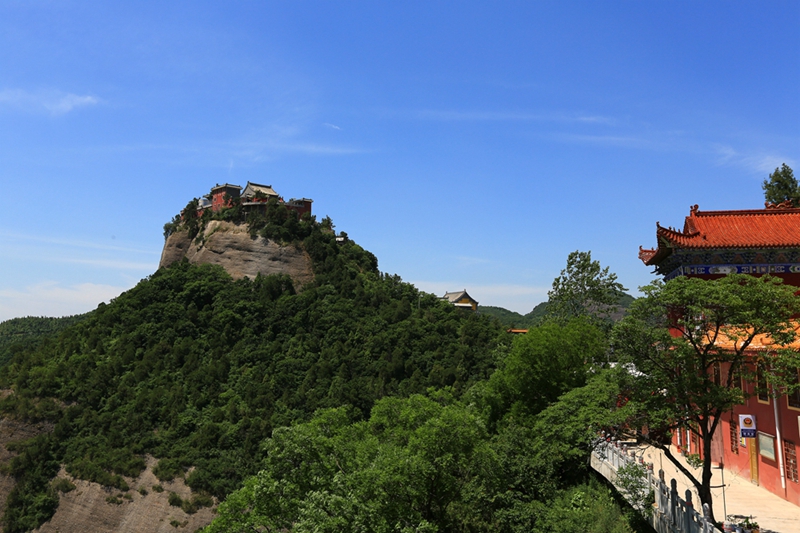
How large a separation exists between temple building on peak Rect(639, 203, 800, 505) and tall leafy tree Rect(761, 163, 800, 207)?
1411 centimetres

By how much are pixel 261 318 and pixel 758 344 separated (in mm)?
57517

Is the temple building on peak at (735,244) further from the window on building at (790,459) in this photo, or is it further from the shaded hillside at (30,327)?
the shaded hillside at (30,327)

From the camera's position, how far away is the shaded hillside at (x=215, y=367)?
5562 centimetres

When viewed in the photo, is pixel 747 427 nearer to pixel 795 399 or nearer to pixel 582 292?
pixel 795 399

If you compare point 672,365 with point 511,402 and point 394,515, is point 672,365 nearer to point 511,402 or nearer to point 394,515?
point 394,515

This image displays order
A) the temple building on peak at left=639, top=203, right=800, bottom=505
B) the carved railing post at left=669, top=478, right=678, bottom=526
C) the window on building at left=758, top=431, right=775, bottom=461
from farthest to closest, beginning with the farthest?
the temple building on peak at left=639, top=203, right=800, bottom=505 → the window on building at left=758, top=431, right=775, bottom=461 → the carved railing post at left=669, top=478, right=678, bottom=526

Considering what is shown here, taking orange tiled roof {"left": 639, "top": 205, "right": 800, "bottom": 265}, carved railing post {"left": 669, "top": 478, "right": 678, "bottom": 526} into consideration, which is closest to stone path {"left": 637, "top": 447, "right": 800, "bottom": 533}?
carved railing post {"left": 669, "top": 478, "right": 678, "bottom": 526}

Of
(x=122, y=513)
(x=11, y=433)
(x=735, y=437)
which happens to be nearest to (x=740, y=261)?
(x=735, y=437)

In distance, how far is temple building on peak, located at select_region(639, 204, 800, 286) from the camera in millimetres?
24422

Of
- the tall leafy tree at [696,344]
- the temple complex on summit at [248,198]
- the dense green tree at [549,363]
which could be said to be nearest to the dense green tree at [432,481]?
the tall leafy tree at [696,344]

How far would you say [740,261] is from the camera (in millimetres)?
24719

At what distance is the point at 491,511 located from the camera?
72.0ft

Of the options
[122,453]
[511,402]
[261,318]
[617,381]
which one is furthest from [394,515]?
[261,318]

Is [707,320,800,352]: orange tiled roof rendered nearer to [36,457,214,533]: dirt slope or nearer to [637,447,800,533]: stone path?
[637,447,800,533]: stone path
